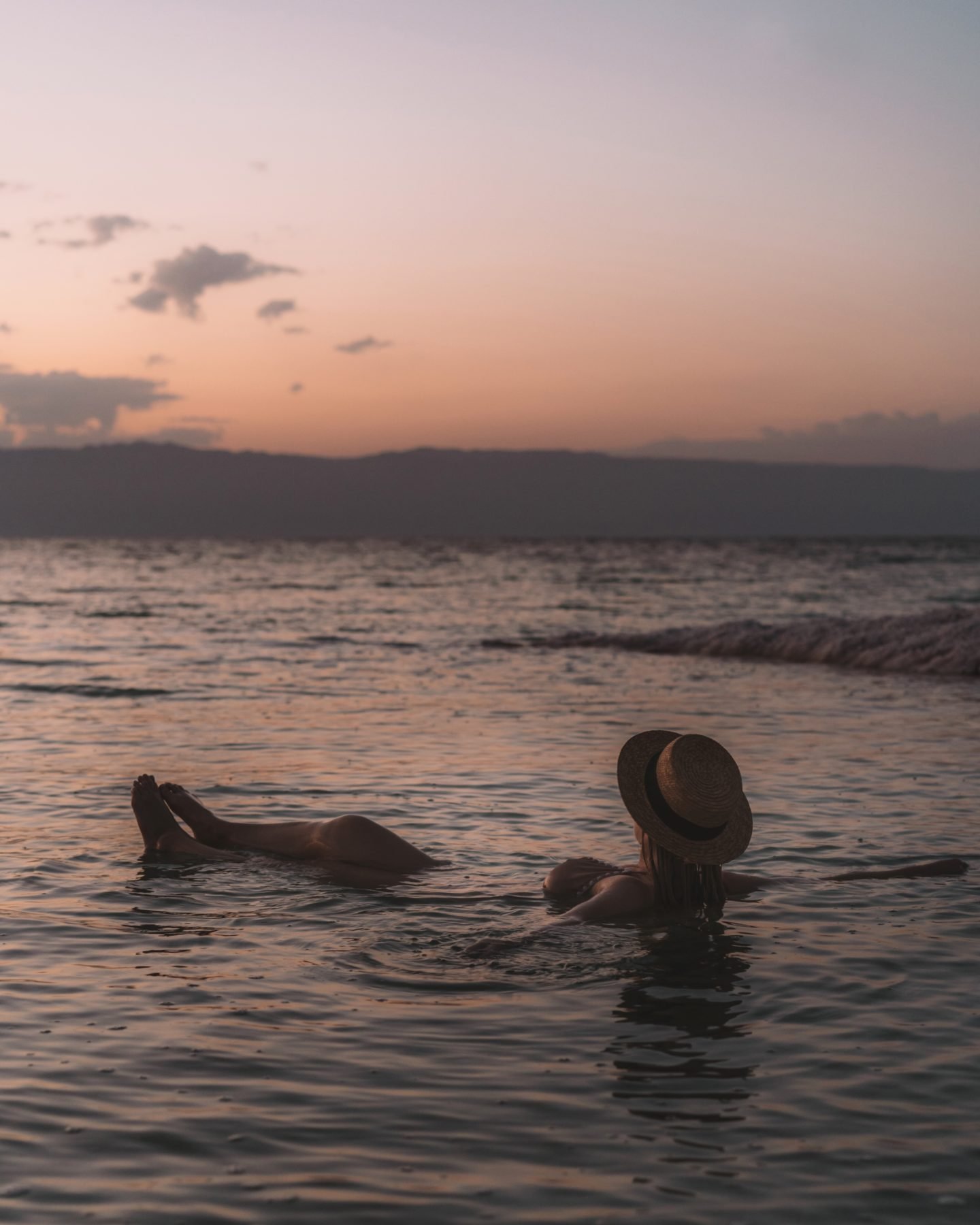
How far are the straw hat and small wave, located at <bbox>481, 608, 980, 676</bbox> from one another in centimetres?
1633

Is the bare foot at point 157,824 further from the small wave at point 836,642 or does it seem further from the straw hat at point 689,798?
the small wave at point 836,642

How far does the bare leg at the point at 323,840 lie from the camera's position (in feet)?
26.9

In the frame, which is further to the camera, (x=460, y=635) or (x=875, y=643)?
(x=460, y=635)

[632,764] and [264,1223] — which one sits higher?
[632,764]

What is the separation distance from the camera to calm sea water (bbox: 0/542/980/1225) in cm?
440

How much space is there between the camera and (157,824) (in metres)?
8.83

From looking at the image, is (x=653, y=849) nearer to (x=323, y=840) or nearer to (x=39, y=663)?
(x=323, y=840)

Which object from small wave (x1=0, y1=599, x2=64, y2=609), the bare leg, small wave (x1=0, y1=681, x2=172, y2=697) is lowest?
small wave (x1=0, y1=681, x2=172, y2=697)

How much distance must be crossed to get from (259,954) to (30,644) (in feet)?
82.1

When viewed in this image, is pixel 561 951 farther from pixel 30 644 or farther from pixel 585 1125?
pixel 30 644

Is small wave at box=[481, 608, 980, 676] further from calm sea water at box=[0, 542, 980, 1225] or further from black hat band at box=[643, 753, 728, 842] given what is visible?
black hat band at box=[643, 753, 728, 842]

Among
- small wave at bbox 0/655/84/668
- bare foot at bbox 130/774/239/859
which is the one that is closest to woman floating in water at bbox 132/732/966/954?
bare foot at bbox 130/774/239/859

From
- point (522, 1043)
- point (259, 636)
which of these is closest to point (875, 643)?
point (259, 636)

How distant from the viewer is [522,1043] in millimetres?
5570
